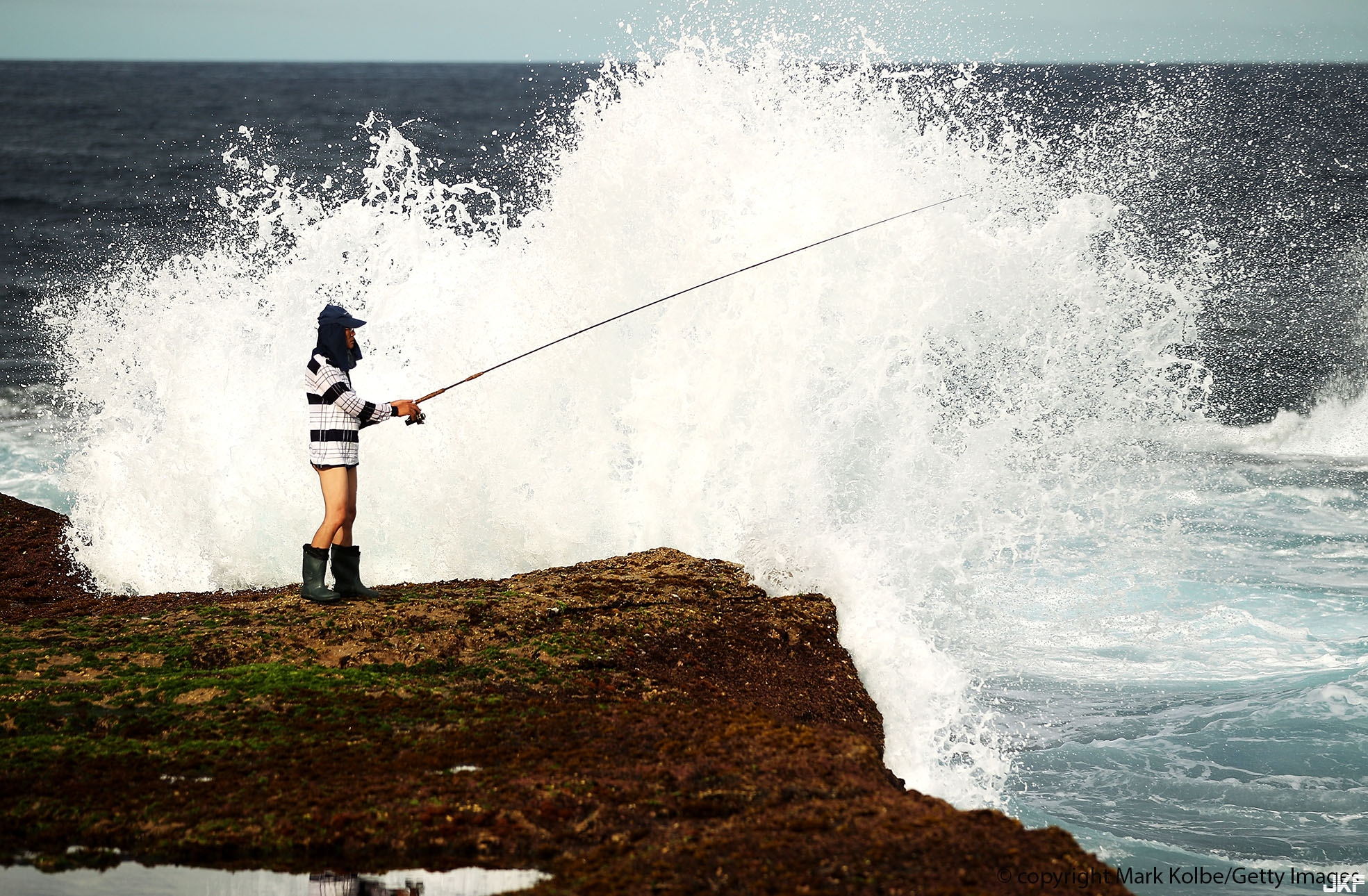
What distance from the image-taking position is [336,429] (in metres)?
6.02

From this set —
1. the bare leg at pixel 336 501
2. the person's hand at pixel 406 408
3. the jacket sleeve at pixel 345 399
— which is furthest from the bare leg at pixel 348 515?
the person's hand at pixel 406 408

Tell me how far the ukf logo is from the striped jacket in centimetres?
556

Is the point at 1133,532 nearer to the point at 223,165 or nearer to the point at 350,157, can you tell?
the point at 350,157

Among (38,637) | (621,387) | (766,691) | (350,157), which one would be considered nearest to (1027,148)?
(621,387)

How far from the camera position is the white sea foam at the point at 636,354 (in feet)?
27.1

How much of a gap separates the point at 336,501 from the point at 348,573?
446 millimetres

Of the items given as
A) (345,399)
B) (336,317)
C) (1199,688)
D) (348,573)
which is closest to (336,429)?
(345,399)

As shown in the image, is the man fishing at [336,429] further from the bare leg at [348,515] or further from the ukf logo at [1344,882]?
the ukf logo at [1344,882]

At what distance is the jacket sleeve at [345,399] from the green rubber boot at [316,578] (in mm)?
788

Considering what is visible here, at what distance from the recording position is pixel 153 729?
177 inches

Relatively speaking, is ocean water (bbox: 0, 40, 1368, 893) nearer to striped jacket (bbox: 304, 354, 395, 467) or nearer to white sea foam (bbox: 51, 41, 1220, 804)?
white sea foam (bbox: 51, 41, 1220, 804)

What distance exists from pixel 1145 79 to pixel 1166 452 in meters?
85.7

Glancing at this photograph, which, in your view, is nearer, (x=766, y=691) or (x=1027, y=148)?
(x=766, y=691)

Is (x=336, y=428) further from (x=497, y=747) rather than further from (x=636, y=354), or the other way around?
(x=636, y=354)
